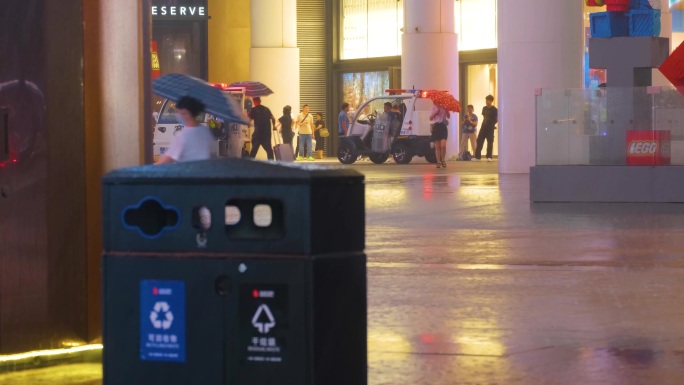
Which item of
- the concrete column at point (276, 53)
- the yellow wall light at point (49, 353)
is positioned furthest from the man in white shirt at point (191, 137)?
the concrete column at point (276, 53)

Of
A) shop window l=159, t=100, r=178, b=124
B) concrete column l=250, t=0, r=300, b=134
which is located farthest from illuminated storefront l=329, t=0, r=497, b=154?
shop window l=159, t=100, r=178, b=124

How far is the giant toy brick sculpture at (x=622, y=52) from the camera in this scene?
1931cm

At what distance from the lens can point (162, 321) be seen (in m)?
4.11

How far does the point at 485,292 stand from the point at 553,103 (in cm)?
1018

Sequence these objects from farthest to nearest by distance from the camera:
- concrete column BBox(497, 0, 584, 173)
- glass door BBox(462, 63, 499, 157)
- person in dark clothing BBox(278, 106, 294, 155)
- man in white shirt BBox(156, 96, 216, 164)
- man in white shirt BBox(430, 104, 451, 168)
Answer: glass door BBox(462, 63, 499, 157), person in dark clothing BBox(278, 106, 294, 155), man in white shirt BBox(430, 104, 451, 168), concrete column BBox(497, 0, 584, 173), man in white shirt BBox(156, 96, 216, 164)

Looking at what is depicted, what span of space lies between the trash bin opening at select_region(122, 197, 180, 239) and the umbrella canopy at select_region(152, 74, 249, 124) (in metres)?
5.22

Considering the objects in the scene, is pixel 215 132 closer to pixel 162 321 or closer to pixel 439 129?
pixel 439 129

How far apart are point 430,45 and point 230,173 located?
3453 centimetres

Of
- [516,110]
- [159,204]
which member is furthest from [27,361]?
[516,110]

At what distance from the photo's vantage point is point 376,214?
56.9 feet

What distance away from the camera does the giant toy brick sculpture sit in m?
19.3

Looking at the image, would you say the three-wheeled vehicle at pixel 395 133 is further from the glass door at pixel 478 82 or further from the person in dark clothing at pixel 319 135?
the glass door at pixel 478 82

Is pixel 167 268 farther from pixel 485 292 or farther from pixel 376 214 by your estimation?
pixel 376 214

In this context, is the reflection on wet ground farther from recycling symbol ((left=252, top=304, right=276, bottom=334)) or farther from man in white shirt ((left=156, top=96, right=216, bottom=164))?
recycling symbol ((left=252, top=304, right=276, bottom=334))
